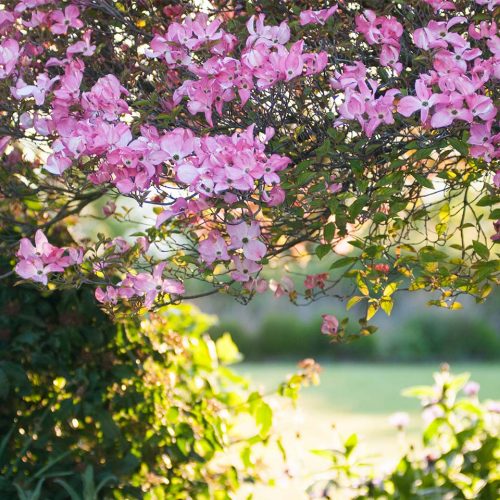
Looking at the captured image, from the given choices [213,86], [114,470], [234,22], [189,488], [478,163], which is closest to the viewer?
[213,86]

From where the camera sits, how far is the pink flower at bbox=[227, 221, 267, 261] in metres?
1.48

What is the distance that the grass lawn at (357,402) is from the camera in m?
6.88

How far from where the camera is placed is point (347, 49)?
1639 mm

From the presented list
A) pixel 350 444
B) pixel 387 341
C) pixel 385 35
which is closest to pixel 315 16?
pixel 385 35

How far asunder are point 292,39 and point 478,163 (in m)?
0.41

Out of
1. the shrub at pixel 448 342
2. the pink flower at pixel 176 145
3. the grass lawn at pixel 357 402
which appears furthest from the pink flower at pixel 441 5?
the shrub at pixel 448 342

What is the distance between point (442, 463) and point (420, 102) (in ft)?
6.78

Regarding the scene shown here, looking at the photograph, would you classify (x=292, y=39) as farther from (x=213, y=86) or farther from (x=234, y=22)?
(x=213, y=86)

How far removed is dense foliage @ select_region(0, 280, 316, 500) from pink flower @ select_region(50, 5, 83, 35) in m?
0.93

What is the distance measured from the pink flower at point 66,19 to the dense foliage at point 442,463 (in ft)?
5.63

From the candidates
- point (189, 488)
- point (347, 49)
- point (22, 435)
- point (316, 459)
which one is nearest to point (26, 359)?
point (22, 435)

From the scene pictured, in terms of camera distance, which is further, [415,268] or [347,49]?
[415,268]

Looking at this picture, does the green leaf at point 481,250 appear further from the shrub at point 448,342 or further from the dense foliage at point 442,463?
the shrub at point 448,342

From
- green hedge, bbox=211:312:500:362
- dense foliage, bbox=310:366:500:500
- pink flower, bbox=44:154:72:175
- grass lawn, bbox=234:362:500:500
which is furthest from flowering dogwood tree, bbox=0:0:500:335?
green hedge, bbox=211:312:500:362
